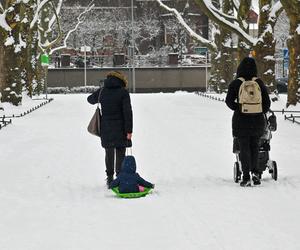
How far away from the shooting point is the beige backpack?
9172 mm

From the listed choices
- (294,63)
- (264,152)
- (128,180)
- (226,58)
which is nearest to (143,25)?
(226,58)

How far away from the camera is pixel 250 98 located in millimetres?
9164

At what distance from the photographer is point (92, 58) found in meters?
65.4

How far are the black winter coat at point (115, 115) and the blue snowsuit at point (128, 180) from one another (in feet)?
1.80

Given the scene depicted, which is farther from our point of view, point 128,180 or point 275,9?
point 275,9

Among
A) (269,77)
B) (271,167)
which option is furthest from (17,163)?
(269,77)

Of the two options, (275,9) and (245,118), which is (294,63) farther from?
(245,118)

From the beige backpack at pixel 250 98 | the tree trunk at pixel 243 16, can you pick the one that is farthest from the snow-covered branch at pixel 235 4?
the beige backpack at pixel 250 98

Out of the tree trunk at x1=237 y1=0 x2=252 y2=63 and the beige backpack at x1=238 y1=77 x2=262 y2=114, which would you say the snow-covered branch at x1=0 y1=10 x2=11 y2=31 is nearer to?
the tree trunk at x1=237 y1=0 x2=252 y2=63

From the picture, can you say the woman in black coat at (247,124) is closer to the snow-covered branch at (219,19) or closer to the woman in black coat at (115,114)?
the woman in black coat at (115,114)

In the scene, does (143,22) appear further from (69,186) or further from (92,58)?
(69,186)

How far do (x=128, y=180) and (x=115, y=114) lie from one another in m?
1.06

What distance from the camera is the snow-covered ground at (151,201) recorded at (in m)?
6.29

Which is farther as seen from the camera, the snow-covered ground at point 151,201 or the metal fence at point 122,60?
the metal fence at point 122,60
